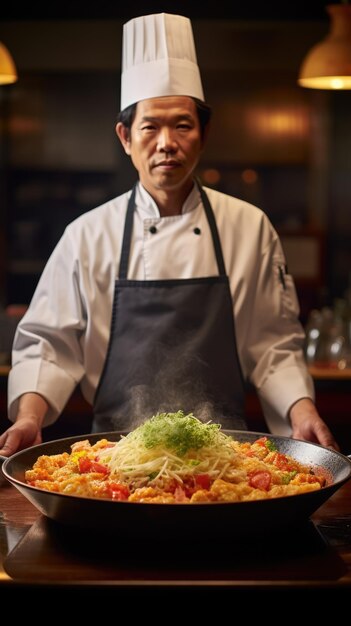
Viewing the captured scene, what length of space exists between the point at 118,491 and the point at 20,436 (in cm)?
65

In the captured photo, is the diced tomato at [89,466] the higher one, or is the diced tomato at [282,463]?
the diced tomato at [89,466]

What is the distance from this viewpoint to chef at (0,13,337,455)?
2.98 m

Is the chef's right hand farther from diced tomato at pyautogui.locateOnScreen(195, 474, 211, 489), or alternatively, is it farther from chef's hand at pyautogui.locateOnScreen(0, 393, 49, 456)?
diced tomato at pyautogui.locateOnScreen(195, 474, 211, 489)

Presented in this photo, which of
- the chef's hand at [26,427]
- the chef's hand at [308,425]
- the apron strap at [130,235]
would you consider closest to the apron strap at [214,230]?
the apron strap at [130,235]

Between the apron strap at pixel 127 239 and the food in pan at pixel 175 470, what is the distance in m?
1.14

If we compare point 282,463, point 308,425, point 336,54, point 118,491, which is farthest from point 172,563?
point 336,54

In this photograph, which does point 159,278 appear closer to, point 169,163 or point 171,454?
point 169,163

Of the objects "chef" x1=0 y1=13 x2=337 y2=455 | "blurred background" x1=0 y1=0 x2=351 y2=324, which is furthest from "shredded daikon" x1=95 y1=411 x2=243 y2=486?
"blurred background" x1=0 y1=0 x2=351 y2=324

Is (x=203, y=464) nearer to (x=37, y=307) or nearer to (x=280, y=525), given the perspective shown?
(x=280, y=525)

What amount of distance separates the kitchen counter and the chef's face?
55.6 inches

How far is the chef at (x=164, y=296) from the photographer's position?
298 centimetres

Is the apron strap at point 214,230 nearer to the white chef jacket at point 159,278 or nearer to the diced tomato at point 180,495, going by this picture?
the white chef jacket at point 159,278

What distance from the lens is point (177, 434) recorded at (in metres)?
1.94

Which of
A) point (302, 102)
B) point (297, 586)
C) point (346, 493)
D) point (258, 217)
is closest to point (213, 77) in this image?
point (302, 102)
